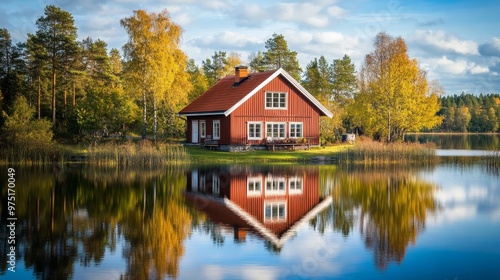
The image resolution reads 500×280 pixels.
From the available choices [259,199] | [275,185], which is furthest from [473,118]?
[259,199]

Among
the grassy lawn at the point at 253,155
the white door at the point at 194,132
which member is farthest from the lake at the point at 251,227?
the white door at the point at 194,132

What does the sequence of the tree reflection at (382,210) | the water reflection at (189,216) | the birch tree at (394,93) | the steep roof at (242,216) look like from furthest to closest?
1. the birch tree at (394,93)
2. the steep roof at (242,216)
3. the tree reflection at (382,210)
4. the water reflection at (189,216)

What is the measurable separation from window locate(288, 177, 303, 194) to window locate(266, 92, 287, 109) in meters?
17.2

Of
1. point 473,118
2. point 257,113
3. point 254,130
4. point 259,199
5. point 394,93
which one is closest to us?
point 259,199

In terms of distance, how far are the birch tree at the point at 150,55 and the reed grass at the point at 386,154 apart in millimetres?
16769

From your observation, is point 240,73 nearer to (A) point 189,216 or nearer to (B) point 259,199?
(B) point 259,199

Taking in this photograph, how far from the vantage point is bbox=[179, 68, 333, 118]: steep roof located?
42.6 meters

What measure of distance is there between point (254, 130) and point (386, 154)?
36.0 ft

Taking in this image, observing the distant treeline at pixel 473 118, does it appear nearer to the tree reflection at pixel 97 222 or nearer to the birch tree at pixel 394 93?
the birch tree at pixel 394 93

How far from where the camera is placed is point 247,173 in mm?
29719

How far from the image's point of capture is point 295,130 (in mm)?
45031

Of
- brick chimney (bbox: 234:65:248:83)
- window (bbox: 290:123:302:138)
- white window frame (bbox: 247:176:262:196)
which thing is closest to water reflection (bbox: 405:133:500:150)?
window (bbox: 290:123:302:138)

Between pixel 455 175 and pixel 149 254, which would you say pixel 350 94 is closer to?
pixel 455 175

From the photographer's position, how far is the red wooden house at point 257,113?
42625 millimetres
